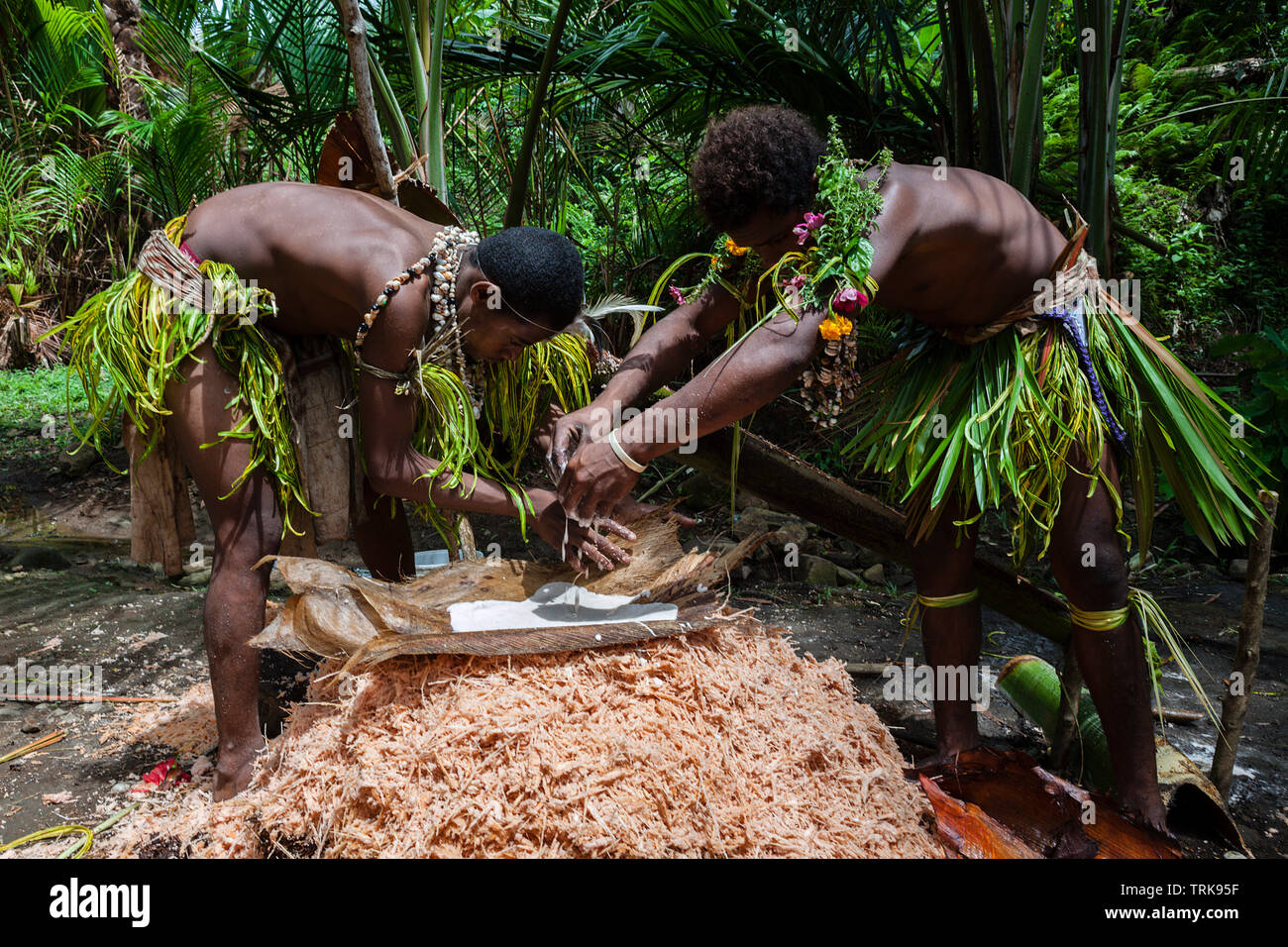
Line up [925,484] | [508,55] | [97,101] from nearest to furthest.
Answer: [925,484]
[508,55]
[97,101]

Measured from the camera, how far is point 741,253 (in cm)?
251

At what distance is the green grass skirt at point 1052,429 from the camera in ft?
7.15

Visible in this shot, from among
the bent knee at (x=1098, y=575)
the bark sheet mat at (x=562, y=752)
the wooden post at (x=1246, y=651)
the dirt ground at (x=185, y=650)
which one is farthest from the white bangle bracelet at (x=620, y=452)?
the wooden post at (x=1246, y=651)

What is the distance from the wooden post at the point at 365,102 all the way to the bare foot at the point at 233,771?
1590 mm

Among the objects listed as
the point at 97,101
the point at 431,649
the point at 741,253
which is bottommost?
the point at 431,649

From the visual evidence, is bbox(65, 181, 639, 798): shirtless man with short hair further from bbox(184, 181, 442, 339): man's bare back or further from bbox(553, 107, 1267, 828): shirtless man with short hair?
bbox(553, 107, 1267, 828): shirtless man with short hair

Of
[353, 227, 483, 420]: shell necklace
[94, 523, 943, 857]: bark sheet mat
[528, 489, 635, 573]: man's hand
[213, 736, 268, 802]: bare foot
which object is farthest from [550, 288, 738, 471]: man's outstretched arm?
[213, 736, 268, 802]: bare foot

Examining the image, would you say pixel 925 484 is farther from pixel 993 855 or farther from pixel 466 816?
pixel 466 816

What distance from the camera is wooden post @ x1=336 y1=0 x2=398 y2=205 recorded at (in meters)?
2.70

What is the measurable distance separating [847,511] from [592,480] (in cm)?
95

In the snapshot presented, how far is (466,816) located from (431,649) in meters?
0.36

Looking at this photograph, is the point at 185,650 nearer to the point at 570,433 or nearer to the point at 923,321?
the point at 570,433

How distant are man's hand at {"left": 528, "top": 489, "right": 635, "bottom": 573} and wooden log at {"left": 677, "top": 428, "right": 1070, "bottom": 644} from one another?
0.52 metres
